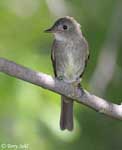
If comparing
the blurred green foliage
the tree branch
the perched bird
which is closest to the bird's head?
the perched bird

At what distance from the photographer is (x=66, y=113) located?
21.2 ft

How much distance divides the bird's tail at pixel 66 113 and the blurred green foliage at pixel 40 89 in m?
0.04

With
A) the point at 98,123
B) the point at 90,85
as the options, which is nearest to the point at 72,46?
the point at 90,85

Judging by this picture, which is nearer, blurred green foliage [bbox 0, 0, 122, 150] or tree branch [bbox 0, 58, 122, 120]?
tree branch [bbox 0, 58, 122, 120]

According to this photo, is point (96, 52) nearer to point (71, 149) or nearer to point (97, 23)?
point (97, 23)

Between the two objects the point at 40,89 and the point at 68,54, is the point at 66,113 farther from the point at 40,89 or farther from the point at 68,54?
the point at 68,54

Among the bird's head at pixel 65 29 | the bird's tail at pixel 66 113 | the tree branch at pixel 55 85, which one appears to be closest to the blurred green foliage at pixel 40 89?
the bird's tail at pixel 66 113

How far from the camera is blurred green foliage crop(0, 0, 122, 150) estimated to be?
638cm

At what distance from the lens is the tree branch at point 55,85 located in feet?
18.2

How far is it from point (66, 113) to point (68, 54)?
0.42 m

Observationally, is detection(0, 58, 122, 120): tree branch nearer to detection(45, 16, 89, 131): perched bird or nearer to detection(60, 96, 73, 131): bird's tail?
detection(60, 96, 73, 131): bird's tail

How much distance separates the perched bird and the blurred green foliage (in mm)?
107

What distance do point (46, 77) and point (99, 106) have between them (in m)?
0.37

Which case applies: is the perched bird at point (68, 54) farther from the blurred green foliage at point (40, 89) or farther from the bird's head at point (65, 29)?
the blurred green foliage at point (40, 89)
